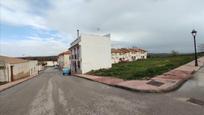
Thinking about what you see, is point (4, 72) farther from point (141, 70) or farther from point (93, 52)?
point (141, 70)

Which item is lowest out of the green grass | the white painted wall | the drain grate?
the drain grate

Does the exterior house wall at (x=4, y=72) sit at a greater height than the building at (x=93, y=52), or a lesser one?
lesser

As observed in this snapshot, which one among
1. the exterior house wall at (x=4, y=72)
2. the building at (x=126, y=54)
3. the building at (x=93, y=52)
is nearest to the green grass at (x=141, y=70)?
the building at (x=93, y=52)

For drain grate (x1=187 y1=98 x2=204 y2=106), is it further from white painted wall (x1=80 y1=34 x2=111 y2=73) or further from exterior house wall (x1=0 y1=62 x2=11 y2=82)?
white painted wall (x1=80 y1=34 x2=111 y2=73)

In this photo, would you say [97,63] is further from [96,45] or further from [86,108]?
[86,108]

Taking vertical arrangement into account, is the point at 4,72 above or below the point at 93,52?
below

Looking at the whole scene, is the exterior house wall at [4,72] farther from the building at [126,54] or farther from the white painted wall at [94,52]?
the building at [126,54]

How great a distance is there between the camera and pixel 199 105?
8289 mm

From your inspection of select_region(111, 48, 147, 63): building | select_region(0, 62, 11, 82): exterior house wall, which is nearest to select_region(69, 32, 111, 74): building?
select_region(0, 62, 11, 82): exterior house wall

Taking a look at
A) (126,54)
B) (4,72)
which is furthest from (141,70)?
(126,54)

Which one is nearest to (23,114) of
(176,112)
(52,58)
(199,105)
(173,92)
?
(176,112)

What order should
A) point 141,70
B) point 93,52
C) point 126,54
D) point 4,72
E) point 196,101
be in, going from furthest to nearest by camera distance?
point 126,54 < point 93,52 < point 4,72 < point 141,70 < point 196,101

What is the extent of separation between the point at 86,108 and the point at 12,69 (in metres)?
33.8

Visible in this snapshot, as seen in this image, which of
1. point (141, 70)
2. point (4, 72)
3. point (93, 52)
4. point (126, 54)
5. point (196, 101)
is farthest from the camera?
point (126, 54)
